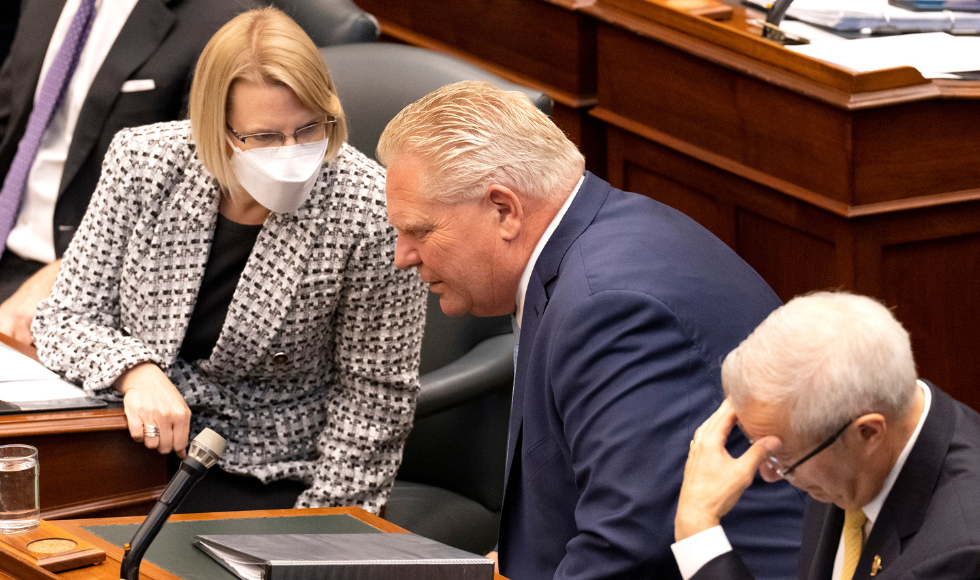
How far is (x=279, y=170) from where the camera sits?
1.96 meters

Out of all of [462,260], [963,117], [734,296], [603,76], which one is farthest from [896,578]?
[603,76]

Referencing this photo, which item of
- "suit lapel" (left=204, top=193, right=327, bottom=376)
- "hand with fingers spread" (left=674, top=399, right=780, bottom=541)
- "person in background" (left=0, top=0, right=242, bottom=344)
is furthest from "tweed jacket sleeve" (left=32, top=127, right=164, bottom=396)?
"hand with fingers spread" (left=674, top=399, right=780, bottom=541)

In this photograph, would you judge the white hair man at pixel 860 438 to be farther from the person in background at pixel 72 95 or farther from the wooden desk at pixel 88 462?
the person in background at pixel 72 95

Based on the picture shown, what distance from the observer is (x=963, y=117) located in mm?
2490

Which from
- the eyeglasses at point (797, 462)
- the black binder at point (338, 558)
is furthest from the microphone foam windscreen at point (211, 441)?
the eyeglasses at point (797, 462)

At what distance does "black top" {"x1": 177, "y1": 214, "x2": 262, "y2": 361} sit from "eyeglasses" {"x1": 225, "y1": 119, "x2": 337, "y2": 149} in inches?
7.1

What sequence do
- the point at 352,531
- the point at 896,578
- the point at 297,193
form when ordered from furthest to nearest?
1. the point at 297,193
2. the point at 352,531
3. the point at 896,578

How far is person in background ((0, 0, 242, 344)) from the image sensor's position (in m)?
2.60

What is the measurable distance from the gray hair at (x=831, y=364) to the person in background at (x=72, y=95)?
5.79 ft

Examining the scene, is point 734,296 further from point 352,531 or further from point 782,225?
point 782,225

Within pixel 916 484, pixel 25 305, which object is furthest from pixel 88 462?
pixel 916 484

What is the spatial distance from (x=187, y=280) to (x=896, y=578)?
1.34 meters

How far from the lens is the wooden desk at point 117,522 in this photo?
4.65ft

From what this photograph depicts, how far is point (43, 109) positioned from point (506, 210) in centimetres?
A: 151
